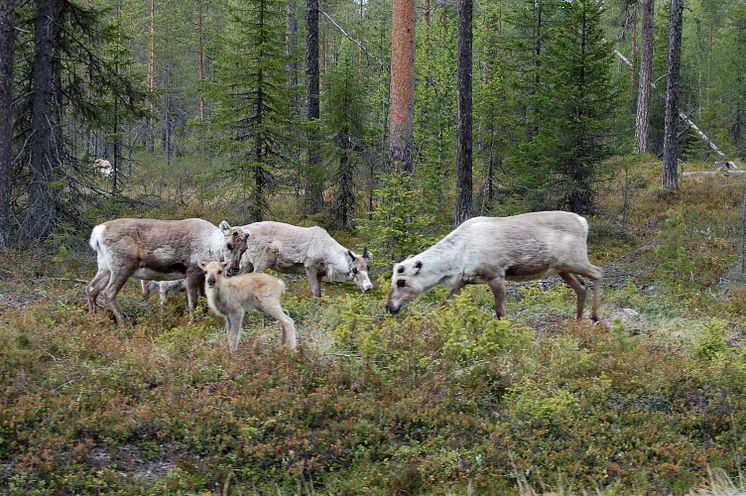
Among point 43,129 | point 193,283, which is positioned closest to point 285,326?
point 193,283

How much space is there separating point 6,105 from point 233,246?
7.46 m

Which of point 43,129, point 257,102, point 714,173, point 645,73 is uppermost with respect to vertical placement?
point 645,73

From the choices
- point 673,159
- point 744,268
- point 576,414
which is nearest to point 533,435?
point 576,414

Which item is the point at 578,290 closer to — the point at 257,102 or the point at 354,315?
the point at 354,315

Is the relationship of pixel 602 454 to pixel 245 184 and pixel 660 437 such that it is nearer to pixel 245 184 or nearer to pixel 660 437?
pixel 660 437

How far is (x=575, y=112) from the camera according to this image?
66.6ft

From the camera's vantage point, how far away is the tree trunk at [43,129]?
55.0ft

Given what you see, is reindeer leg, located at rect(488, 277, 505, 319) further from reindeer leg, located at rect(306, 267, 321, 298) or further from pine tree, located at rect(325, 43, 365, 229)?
pine tree, located at rect(325, 43, 365, 229)

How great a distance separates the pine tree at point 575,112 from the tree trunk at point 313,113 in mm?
6595

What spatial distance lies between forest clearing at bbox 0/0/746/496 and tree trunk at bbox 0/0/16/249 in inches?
1.9

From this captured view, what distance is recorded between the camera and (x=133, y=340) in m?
9.30

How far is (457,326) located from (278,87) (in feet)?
41.8

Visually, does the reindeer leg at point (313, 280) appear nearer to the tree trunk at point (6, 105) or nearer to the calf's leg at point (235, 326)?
the calf's leg at point (235, 326)

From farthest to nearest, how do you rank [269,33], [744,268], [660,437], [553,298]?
[269,33] → [744,268] → [553,298] → [660,437]
